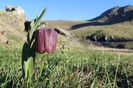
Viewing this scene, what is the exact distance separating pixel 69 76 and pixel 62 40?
1394 cm

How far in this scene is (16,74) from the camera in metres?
4.73

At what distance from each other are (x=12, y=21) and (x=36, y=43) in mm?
15202

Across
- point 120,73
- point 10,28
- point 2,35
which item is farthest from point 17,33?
point 120,73

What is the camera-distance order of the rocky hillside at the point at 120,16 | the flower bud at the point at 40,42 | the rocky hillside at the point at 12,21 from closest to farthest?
the flower bud at the point at 40,42 < the rocky hillside at the point at 12,21 < the rocky hillside at the point at 120,16

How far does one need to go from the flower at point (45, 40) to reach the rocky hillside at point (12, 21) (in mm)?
12341

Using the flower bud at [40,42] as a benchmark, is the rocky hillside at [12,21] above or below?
below

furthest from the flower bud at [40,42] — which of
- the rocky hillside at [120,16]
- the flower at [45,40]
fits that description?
the rocky hillside at [120,16]

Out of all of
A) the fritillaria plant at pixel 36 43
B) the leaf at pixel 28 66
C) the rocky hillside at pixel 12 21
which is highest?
the fritillaria plant at pixel 36 43

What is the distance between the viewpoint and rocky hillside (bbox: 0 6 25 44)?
16.5m

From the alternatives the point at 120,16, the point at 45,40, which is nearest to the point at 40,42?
the point at 45,40

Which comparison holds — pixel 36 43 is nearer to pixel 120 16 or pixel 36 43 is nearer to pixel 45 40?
pixel 45 40

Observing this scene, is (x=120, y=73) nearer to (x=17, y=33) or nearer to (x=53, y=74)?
(x=53, y=74)

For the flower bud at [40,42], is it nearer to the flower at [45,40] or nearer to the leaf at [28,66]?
the flower at [45,40]

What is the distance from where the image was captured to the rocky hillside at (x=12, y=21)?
1652cm
